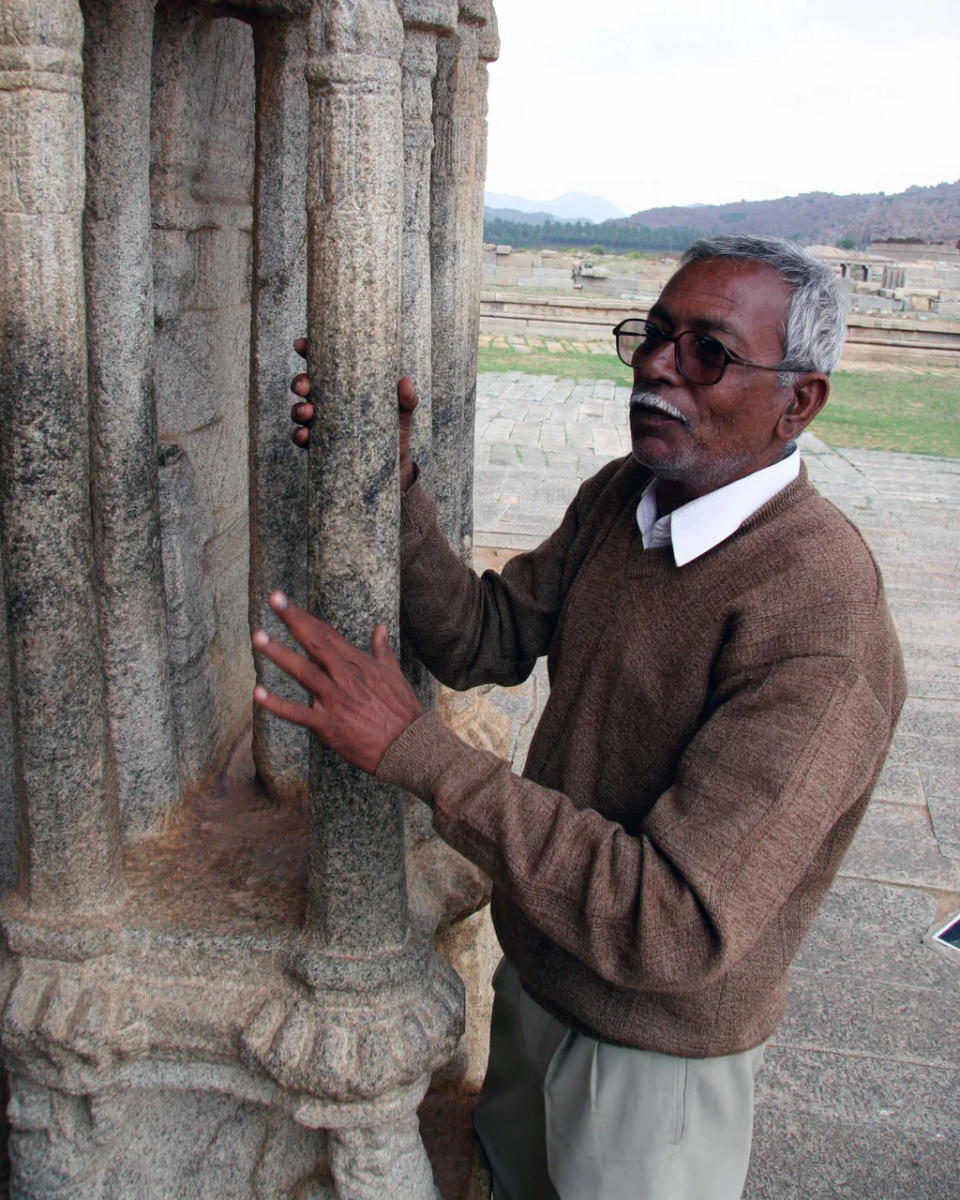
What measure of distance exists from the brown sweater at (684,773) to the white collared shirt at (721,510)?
0.02 meters

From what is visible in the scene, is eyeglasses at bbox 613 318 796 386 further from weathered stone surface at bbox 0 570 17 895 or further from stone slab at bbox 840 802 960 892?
Answer: stone slab at bbox 840 802 960 892

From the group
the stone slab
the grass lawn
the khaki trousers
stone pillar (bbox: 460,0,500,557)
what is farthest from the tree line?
the khaki trousers

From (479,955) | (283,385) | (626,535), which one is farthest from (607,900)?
(479,955)

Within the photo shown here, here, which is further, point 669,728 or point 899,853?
point 899,853

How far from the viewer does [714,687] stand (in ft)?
5.81

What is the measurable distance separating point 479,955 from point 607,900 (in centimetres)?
137

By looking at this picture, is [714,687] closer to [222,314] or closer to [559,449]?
[222,314]

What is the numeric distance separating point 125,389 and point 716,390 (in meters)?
0.98

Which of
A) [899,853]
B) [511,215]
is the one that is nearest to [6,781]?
[899,853]

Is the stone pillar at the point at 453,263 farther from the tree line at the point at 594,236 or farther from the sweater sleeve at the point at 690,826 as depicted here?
the tree line at the point at 594,236

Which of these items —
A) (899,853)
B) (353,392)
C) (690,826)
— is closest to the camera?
(690,826)

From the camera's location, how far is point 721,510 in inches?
71.8

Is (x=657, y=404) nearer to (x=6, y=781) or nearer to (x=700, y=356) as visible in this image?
(x=700, y=356)

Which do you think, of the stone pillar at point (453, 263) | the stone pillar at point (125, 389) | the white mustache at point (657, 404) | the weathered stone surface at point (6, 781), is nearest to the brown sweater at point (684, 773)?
the white mustache at point (657, 404)
